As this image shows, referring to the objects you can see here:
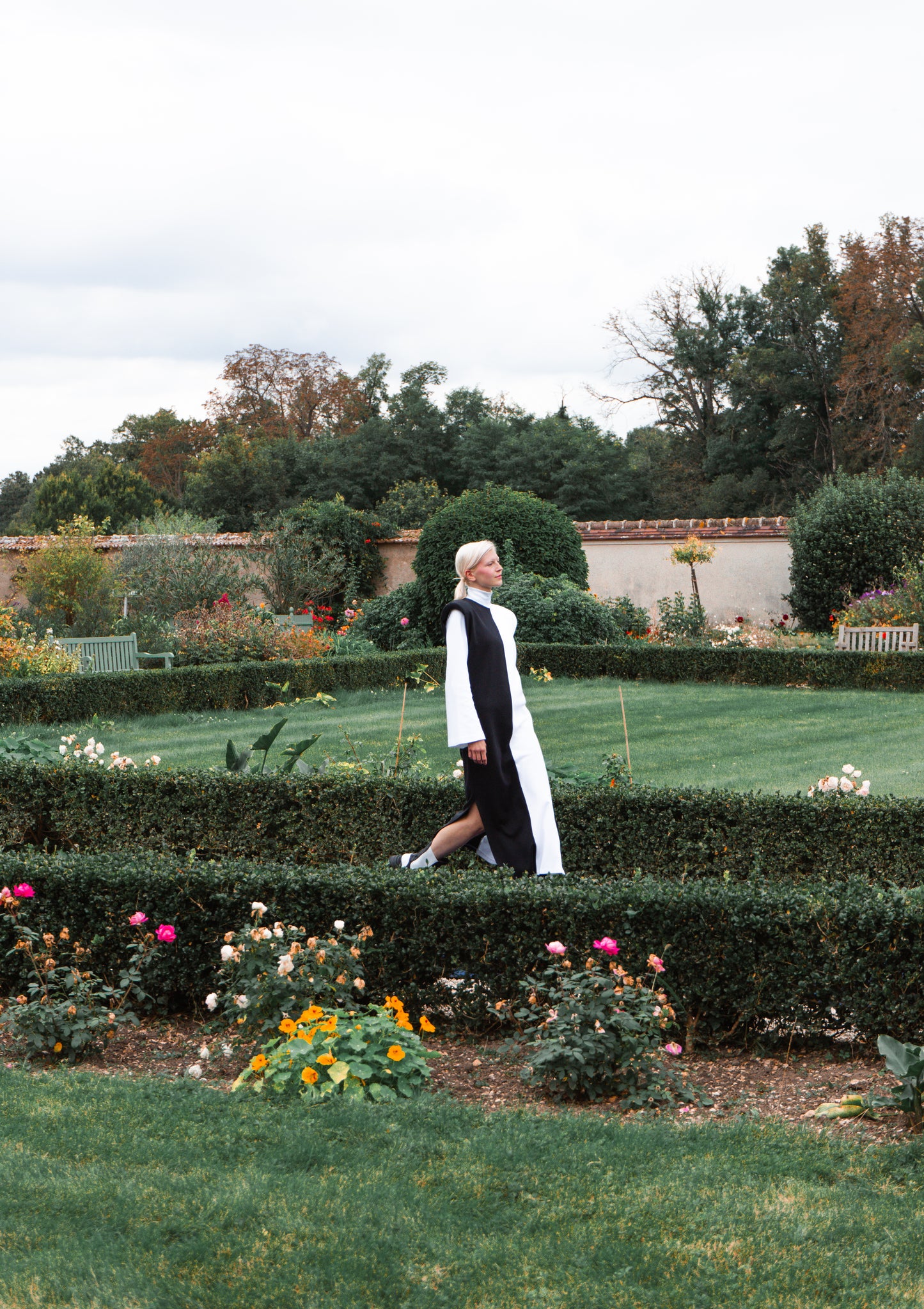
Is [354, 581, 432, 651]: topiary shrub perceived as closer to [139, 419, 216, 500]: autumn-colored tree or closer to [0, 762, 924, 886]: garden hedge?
[0, 762, 924, 886]: garden hedge

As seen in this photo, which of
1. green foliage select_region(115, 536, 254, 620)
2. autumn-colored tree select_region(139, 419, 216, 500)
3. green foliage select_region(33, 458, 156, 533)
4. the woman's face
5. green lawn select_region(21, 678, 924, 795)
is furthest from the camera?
autumn-colored tree select_region(139, 419, 216, 500)

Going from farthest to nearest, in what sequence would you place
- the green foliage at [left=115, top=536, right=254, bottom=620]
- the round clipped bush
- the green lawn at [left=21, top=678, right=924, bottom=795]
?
the round clipped bush
the green foliage at [left=115, top=536, right=254, bottom=620]
the green lawn at [left=21, top=678, right=924, bottom=795]

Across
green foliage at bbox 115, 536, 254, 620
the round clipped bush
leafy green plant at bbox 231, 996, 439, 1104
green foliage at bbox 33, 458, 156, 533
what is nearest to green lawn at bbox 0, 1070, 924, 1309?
leafy green plant at bbox 231, 996, 439, 1104

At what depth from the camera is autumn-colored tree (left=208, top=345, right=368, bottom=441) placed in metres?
36.0

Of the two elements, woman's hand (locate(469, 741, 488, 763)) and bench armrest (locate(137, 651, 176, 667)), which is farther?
bench armrest (locate(137, 651, 176, 667))

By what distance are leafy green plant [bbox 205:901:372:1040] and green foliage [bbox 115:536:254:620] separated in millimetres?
12624

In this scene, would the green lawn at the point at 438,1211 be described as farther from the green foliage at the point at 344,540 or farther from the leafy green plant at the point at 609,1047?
the green foliage at the point at 344,540

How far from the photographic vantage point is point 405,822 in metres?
5.30

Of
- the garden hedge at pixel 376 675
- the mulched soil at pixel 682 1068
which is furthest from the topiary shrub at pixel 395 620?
the mulched soil at pixel 682 1068

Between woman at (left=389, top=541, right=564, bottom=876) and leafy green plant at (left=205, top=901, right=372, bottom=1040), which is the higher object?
woman at (left=389, top=541, right=564, bottom=876)

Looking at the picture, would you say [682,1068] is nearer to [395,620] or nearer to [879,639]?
[879,639]

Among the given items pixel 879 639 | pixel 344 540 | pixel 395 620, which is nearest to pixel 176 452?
pixel 344 540

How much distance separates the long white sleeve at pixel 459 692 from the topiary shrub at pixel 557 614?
34.5ft

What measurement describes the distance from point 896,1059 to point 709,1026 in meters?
0.80
